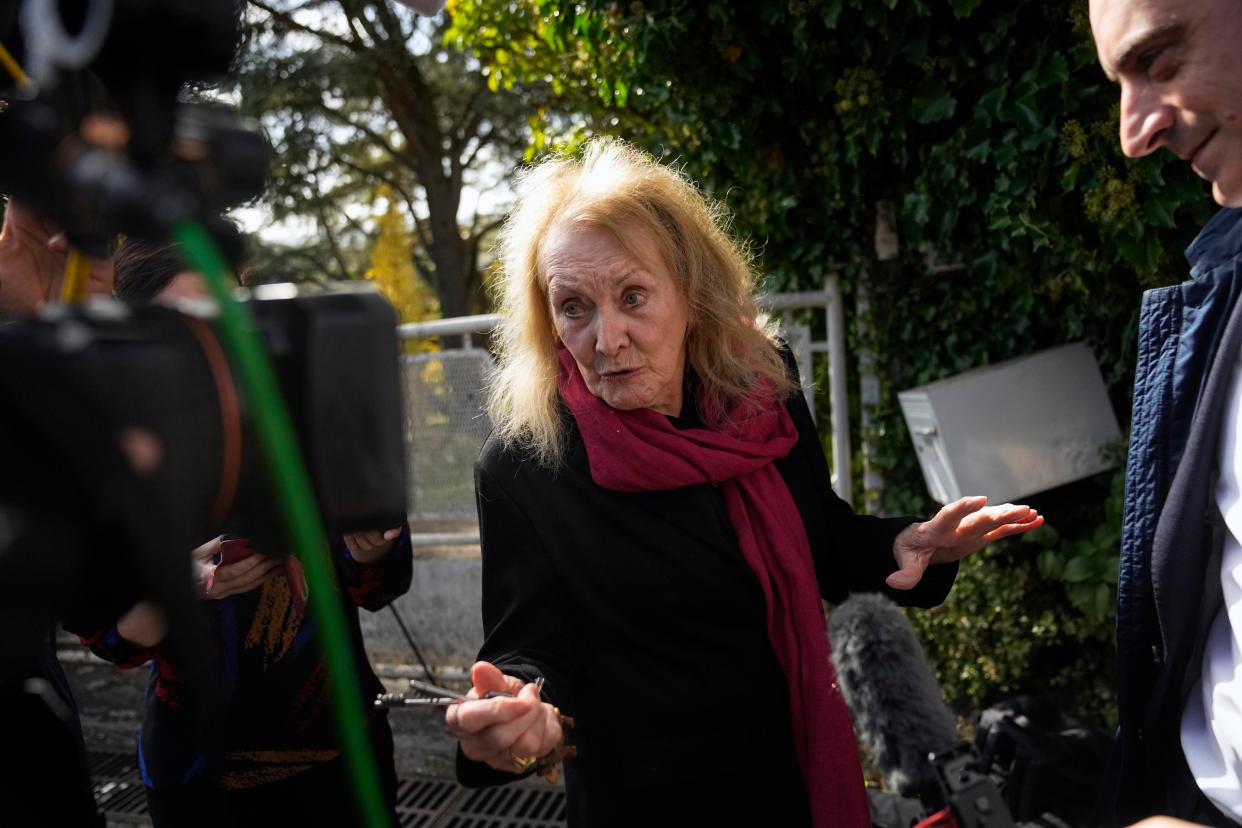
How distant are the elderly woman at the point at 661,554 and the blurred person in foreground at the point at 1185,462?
0.89 ft

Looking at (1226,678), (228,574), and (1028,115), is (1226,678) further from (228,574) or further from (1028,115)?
(1028,115)

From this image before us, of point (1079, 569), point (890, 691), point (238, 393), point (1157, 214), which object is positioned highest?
point (1157, 214)

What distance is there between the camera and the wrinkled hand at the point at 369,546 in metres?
1.64

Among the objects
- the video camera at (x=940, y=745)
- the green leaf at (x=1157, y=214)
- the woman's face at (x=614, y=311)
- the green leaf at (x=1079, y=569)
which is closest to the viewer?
the video camera at (x=940, y=745)

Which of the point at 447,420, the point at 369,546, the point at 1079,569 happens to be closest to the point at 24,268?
the point at 369,546

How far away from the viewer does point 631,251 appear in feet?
6.04

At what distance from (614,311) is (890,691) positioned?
0.84 m

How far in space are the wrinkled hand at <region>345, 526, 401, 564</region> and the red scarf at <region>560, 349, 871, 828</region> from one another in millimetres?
396

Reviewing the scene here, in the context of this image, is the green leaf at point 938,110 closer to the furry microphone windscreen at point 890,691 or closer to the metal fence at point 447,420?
the metal fence at point 447,420

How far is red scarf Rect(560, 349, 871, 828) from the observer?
1.75 metres

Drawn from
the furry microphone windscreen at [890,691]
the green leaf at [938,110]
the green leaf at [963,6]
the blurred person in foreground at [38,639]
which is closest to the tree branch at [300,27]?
the green leaf at [938,110]

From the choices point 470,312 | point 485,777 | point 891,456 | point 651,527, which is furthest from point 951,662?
point 470,312

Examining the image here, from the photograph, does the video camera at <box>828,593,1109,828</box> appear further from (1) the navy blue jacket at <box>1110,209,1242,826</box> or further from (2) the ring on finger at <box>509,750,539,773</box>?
(2) the ring on finger at <box>509,750,539,773</box>

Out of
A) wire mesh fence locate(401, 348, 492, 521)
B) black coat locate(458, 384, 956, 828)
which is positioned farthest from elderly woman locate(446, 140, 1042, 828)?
wire mesh fence locate(401, 348, 492, 521)
